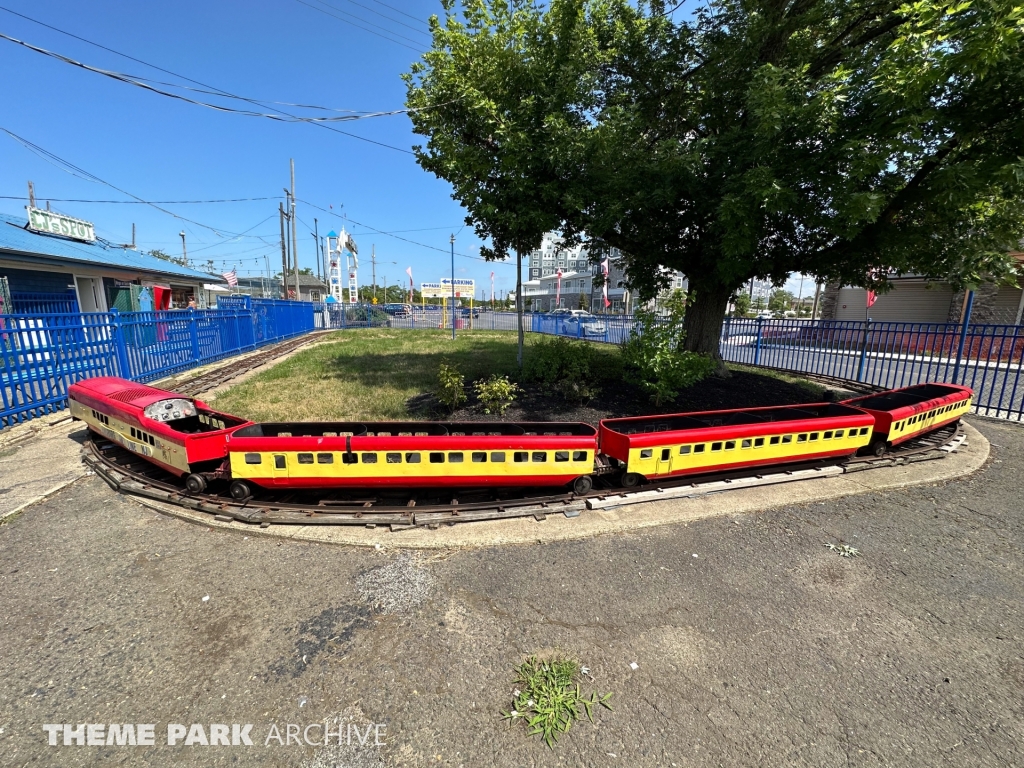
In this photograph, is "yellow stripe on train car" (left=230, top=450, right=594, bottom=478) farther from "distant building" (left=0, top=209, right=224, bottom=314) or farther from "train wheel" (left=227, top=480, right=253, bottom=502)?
"distant building" (left=0, top=209, right=224, bottom=314)

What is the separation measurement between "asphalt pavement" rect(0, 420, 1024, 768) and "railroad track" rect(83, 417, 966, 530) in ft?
1.10

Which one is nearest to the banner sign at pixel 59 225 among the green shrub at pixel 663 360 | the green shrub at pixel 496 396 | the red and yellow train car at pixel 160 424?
the red and yellow train car at pixel 160 424

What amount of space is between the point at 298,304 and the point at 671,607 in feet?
86.7

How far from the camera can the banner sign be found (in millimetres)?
15430

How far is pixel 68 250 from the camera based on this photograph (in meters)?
14.8

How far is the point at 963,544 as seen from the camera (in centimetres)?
341

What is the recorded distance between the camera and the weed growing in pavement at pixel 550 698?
1907mm

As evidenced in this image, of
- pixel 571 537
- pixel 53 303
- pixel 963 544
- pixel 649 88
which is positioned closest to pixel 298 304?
pixel 53 303

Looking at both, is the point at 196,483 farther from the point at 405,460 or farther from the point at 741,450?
the point at 741,450

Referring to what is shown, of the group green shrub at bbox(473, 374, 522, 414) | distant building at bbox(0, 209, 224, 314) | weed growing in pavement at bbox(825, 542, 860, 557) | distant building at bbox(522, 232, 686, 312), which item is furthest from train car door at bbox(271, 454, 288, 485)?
distant building at bbox(522, 232, 686, 312)

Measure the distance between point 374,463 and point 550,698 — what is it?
2.34m

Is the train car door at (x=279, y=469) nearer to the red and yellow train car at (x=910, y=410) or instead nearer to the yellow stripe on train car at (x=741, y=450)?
the yellow stripe on train car at (x=741, y=450)

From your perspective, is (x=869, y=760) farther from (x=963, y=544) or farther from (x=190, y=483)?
(x=190, y=483)

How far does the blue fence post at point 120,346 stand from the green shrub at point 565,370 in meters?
7.78
